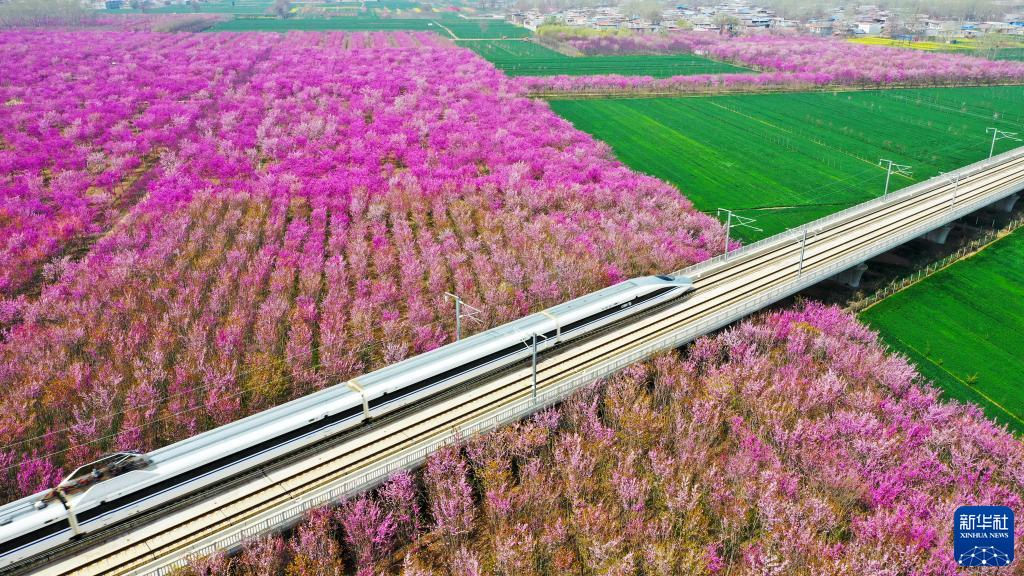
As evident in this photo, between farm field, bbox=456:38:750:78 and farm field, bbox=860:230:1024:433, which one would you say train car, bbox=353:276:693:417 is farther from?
farm field, bbox=456:38:750:78

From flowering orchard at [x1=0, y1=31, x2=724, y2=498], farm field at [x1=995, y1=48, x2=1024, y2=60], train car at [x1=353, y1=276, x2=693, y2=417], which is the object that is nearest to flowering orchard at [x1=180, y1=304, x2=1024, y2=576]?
train car at [x1=353, y1=276, x2=693, y2=417]

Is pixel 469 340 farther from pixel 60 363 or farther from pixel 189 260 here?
pixel 189 260

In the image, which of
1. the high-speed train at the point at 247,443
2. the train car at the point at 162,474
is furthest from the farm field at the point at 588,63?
the train car at the point at 162,474

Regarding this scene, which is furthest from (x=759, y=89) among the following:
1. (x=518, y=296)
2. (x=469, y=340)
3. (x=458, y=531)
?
(x=458, y=531)

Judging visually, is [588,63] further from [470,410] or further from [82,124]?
[470,410]

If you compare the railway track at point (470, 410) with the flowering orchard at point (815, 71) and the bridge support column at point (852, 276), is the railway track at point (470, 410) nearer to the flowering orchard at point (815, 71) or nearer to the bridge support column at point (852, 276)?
the bridge support column at point (852, 276)

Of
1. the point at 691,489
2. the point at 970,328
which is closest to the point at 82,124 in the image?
the point at 691,489
